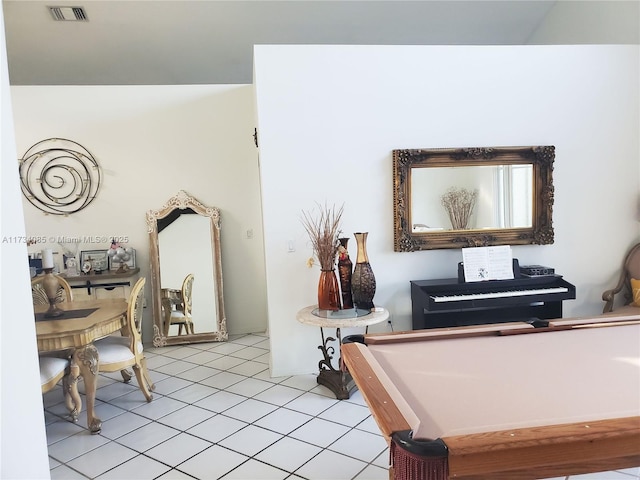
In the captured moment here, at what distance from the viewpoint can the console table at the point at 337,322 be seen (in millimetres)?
3148

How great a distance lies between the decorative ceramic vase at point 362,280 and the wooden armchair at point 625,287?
7.46ft

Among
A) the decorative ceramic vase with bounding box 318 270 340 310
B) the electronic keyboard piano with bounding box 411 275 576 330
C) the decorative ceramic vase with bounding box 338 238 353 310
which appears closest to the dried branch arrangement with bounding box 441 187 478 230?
the electronic keyboard piano with bounding box 411 275 576 330

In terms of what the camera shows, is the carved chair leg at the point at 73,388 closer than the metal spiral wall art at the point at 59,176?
Yes

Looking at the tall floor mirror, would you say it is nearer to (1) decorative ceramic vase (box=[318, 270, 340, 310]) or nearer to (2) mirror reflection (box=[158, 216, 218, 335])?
(2) mirror reflection (box=[158, 216, 218, 335])

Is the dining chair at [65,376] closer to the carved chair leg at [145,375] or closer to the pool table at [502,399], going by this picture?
the carved chair leg at [145,375]

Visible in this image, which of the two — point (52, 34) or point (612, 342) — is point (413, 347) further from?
point (52, 34)

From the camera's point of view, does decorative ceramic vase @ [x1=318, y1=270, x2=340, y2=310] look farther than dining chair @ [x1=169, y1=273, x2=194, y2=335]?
No

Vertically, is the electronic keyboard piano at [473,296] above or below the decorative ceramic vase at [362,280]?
below

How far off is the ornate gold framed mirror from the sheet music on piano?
21 centimetres

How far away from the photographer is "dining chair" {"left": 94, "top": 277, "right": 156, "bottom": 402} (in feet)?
10.2

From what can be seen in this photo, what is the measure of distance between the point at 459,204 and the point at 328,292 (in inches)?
57.3

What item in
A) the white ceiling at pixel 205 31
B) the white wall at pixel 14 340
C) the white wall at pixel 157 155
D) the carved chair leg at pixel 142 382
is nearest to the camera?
the white wall at pixel 14 340

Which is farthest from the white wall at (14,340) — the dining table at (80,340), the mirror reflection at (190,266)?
the mirror reflection at (190,266)

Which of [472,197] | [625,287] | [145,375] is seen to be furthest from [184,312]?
[625,287]
